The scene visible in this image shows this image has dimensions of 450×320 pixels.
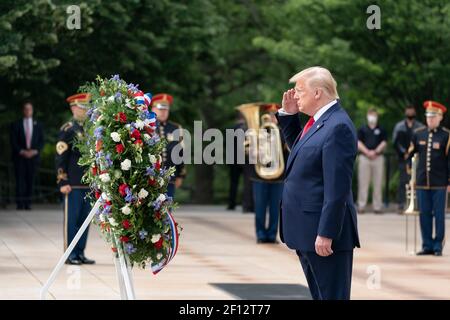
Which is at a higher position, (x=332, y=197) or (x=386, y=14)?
(x=386, y=14)

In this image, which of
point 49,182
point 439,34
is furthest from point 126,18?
point 439,34

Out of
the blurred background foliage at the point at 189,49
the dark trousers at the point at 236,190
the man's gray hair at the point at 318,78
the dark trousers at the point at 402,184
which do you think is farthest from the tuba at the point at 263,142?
the man's gray hair at the point at 318,78

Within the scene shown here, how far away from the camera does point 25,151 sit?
24.5 metres

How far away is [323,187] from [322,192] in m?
0.03

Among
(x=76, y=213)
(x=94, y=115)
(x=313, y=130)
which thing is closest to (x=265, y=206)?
(x=76, y=213)

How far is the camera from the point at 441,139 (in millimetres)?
17766

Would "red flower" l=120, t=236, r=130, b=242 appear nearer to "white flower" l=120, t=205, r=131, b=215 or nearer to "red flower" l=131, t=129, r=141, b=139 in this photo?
"white flower" l=120, t=205, r=131, b=215

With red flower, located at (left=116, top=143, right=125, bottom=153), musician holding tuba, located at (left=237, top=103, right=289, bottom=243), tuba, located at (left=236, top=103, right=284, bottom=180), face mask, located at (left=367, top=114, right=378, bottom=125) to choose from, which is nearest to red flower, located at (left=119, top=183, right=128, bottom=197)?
red flower, located at (left=116, top=143, right=125, bottom=153)

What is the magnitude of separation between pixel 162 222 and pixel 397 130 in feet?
54.7

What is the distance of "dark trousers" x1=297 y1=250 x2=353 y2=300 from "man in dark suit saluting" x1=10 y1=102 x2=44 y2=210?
1660 centimetres

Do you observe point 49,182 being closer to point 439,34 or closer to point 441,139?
point 439,34

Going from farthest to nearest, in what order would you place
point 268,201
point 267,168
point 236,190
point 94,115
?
1. point 236,190
2. point 268,201
3. point 267,168
4. point 94,115

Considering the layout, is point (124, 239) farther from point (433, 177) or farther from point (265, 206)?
point (265, 206)

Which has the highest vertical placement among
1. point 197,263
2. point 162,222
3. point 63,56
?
point 63,56
